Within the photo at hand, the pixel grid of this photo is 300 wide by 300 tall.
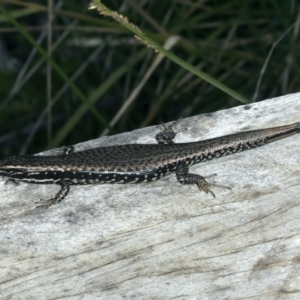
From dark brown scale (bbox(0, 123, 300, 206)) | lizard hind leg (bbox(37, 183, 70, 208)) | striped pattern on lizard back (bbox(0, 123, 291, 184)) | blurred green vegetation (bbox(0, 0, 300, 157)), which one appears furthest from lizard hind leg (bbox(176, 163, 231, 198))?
blurred green vegetation (bbox(0, 0, 300, 157))

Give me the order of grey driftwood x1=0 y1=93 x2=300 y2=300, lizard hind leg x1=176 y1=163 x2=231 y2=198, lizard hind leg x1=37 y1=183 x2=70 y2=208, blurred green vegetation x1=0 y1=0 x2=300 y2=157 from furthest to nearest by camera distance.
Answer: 1. blurred green vegetation x1=0 y1=0 x2=300 y2=157
2. lizard hind leg x1=37 y1=183 x2=70 y2=208
3. lizard hind leg x1=176 y1=163 x2=231 y2=198
4. grey driftwood x1=0 y1=93 x2=300 y2=300

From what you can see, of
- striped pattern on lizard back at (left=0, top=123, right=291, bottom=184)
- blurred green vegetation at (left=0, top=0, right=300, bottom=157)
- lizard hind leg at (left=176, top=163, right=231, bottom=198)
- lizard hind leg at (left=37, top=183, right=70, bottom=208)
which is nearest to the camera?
lizard hind leg at (left=176, top=163, right=231, bottom=198)

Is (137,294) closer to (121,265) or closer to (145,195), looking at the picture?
(121,265)

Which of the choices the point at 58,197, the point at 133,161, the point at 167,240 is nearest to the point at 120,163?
the point at 133,161

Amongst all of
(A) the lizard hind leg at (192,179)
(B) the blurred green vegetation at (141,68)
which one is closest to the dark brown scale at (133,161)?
(A) the lizard hind leg at (192,179)

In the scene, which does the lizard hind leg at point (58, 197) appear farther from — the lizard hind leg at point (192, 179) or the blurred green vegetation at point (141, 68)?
the blurred green vegetation at point (141, 68)

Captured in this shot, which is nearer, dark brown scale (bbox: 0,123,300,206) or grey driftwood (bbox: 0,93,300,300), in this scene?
grey driftwood (bbox: 0,93,300,300)

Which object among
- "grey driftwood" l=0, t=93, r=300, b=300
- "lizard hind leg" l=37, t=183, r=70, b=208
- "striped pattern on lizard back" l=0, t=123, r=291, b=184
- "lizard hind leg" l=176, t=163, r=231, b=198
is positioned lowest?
"grey driftwood" l=0, t=93, r=300, b=300

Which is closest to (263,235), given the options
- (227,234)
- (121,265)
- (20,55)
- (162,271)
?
(227,234)

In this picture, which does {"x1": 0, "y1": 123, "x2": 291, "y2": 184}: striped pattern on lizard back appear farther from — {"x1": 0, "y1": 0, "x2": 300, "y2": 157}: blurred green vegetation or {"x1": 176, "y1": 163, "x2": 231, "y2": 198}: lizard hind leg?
{"x1": 0, "y1": 0, "x2": 300, "y2": 157}: blurred green vegetation
